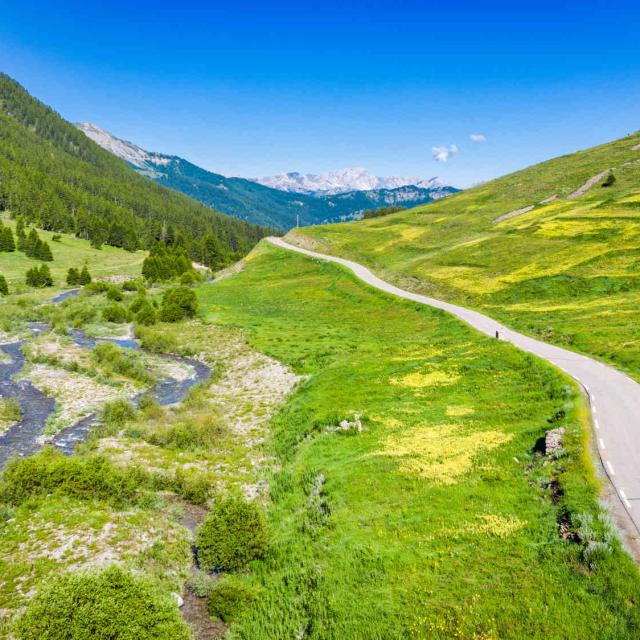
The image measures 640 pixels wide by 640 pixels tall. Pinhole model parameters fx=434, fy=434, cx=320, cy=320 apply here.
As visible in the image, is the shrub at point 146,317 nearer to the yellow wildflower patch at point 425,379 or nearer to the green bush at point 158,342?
the green bush at point 158,342

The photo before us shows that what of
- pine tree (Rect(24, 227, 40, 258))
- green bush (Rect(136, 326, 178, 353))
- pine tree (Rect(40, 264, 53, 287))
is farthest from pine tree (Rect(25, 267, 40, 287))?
green bush (Rect(136, 326, 178, 353))

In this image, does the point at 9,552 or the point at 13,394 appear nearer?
the point at 9,552

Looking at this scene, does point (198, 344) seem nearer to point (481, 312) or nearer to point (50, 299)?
point (481, 312)

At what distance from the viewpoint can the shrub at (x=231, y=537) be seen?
17422mm

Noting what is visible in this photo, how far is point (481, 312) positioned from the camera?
186ft

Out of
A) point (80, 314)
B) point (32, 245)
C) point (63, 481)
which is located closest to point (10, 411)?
point (63, 481)

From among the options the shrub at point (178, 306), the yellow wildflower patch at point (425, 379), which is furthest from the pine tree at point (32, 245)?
the yellow wildflower patch at point (425, 379)

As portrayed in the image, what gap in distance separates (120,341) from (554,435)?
56.0 meters

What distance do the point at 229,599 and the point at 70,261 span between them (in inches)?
5307

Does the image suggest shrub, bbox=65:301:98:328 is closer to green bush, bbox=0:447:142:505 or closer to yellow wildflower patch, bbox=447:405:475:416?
green bush, bbox=0:447:142:505

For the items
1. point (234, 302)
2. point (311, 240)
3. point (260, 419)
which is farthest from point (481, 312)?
point (311, 240)

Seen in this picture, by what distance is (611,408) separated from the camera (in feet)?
79.2

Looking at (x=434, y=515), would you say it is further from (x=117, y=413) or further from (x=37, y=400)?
(x=37, y=400)

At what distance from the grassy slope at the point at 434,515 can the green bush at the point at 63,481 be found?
795 cm
